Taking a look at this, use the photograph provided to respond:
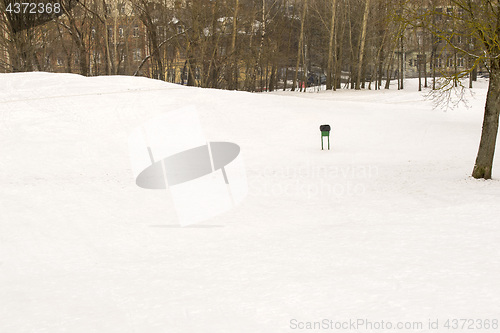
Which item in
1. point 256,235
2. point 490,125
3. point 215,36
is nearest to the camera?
point 256,235

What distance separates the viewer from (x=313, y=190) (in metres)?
13.0

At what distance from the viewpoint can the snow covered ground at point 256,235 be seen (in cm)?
568

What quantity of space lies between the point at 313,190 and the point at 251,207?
214 cm

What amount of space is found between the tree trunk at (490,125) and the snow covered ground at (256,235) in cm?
41

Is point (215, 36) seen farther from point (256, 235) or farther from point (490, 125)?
point (256, 235)

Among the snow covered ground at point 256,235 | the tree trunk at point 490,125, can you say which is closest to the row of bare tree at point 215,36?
the snow covered ground at point 256,235

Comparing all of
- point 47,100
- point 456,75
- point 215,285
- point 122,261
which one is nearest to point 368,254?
point 215,285

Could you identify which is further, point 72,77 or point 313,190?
point 72,77

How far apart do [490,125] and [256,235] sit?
6840 mm

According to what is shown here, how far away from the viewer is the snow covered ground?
5.68m

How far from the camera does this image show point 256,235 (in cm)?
939

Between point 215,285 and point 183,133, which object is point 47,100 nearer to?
point 183,133

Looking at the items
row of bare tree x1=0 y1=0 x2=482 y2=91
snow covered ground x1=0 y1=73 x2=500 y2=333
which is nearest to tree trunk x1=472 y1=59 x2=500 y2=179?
snow covered ground x1=0 y1=73 x2=500 y2=333

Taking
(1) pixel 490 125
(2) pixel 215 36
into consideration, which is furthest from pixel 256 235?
(2) pixel 215 36
